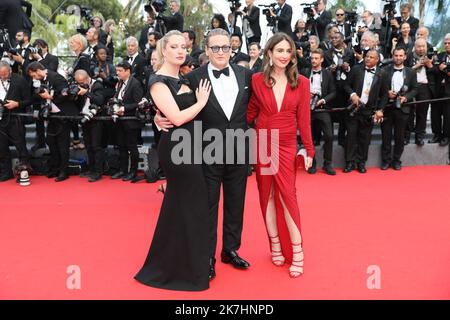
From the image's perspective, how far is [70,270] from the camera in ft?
11.3

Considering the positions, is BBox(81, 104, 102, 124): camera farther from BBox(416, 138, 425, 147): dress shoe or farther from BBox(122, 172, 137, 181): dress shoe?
BBox(416, 138, 425, 147): dress shoe

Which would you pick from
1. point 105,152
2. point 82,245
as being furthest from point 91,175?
point 82,245

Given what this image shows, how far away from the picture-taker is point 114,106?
20.7 ft

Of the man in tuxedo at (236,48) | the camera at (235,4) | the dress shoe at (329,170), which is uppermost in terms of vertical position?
the camera at (235,4)

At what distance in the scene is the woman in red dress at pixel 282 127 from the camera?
3.36 meters

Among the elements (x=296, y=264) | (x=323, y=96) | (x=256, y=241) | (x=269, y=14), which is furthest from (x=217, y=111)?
(x=269, y=14)

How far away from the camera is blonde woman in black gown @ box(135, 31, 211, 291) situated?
3.11 meters

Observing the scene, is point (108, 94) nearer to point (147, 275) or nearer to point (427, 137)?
point (147, 275)

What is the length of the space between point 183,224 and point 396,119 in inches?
177

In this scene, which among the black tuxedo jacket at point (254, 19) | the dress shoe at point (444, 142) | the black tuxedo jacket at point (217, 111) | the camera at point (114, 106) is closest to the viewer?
the black tuxedo jacket at point (217, 111)

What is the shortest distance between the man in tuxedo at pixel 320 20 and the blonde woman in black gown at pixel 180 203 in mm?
5955

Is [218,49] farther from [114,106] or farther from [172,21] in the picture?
[172,21]

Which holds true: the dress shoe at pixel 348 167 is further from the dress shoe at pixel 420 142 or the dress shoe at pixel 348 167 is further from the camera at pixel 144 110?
the camera at pixel 144 110

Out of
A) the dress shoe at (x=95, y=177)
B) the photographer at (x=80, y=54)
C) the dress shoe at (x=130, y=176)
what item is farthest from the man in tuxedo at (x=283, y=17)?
the dress shoe at (x=95, y=177)
